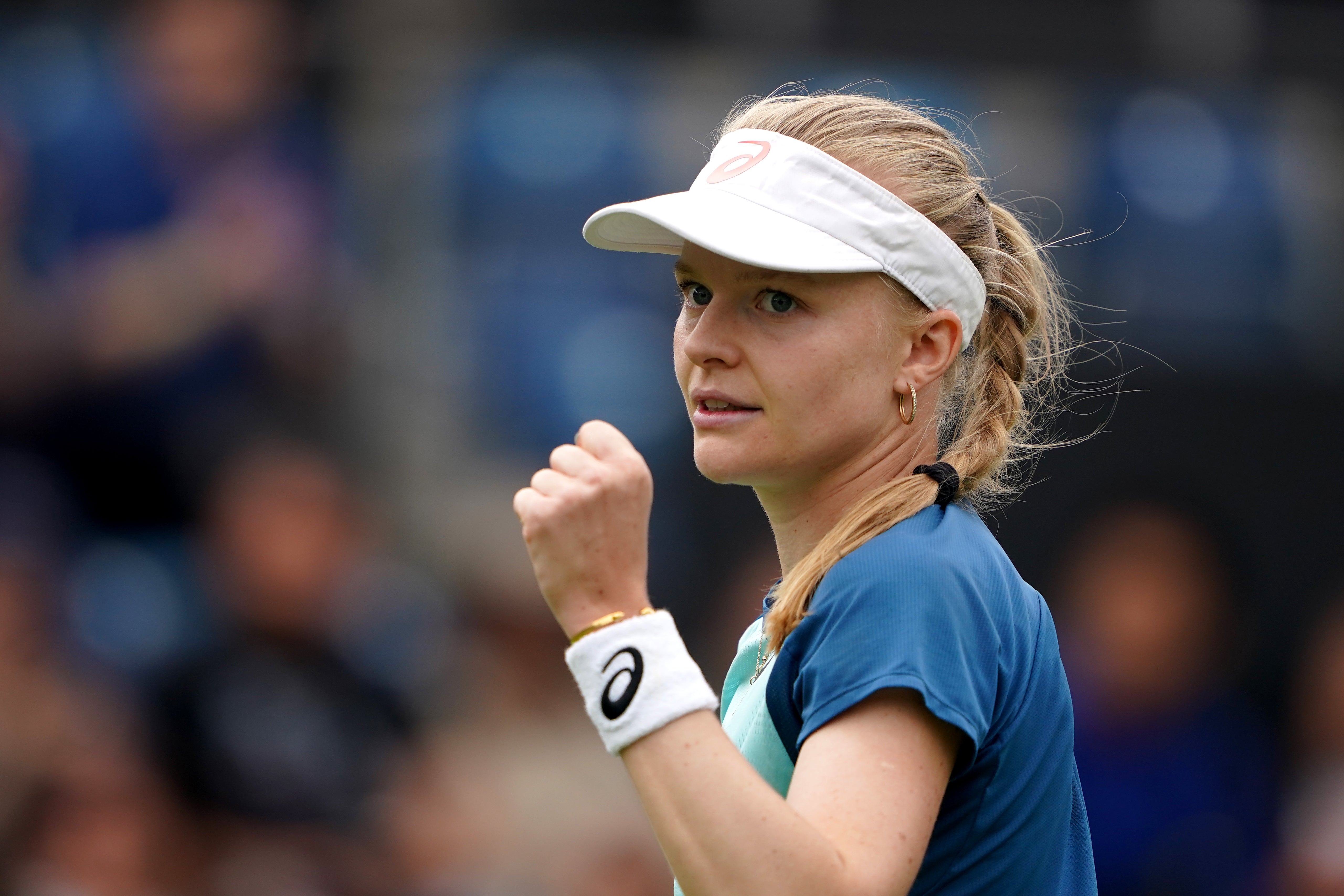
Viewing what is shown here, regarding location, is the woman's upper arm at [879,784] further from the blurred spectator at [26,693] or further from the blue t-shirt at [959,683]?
A: the blurred spectator at [26,693]

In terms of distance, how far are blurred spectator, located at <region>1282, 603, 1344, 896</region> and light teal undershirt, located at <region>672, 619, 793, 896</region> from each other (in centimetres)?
371

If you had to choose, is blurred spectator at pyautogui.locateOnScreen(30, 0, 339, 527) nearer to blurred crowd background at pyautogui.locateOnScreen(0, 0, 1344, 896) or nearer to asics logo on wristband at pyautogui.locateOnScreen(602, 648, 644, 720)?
blurred crowd background at pyautogui.locateOnScreen(0, 0, 1344, 896)

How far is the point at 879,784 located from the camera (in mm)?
1502

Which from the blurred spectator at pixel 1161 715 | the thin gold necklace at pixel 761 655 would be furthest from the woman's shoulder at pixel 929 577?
the blurred spectator at pixel 1161 715

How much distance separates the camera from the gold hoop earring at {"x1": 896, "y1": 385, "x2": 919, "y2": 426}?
1.90m

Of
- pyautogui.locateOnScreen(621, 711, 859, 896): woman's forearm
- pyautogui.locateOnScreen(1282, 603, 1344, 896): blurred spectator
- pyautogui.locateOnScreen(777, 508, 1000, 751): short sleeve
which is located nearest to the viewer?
pyautogui.locateOnScreen(621, 711, 859, 896): woman's forearm

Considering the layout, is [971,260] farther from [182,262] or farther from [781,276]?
[182,262]

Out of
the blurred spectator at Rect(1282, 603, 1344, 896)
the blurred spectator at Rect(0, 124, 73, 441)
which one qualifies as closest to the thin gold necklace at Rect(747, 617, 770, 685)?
the blurred spectator at Rect(1282, 603, 1344, 896)

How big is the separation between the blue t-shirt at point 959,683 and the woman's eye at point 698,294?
429mm

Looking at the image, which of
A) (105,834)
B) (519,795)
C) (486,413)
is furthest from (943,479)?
(486,413)

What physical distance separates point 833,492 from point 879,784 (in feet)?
1.67

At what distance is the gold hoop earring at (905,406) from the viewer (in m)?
1.90

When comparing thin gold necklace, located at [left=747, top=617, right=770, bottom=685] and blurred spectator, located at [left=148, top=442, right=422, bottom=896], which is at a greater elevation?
thin gold necklace, located at [left=747, top=617, right=770, bottom=685]

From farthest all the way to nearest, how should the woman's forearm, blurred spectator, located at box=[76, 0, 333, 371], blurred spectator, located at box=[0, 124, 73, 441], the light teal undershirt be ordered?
blurred spectator, located at box=[76, 0, 333, 371], blurred spectator, located at box=[0, 124, 73, 441], the light teal undershirt, the woman's forearm
